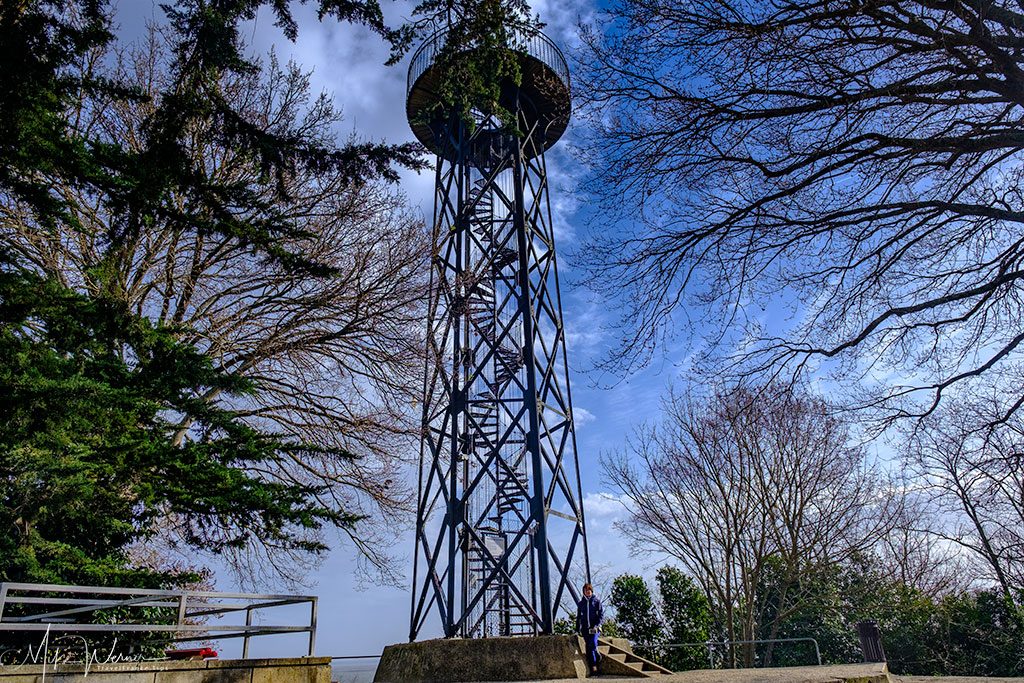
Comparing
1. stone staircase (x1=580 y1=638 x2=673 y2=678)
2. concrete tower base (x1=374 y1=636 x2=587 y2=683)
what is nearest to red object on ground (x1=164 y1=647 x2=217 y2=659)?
concrete tower base (x1=374 y1=636 x2=587 y2=683)

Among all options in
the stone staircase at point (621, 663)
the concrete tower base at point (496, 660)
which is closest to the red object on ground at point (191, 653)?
the concrete tower base at point (496, 660)

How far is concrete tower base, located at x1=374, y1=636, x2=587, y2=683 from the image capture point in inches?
359

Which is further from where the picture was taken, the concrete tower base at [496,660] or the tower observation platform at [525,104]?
the tower observation platform at [525,104]

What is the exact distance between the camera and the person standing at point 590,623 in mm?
10000

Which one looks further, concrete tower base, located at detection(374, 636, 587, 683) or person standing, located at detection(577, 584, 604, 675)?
person standing, located at detection(577, 584, 604, 675)

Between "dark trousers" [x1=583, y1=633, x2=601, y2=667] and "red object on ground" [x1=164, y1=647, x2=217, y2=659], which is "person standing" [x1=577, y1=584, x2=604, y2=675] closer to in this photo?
"dark trousers" [x1=583, y1=633, x2=601, y2=667]

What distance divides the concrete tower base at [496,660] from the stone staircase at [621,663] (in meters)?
0.65

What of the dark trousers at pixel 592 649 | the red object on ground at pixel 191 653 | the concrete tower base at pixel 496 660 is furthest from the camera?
the dark trousers at pixel 592 649

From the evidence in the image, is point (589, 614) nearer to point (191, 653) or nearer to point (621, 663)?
point (621, 663)

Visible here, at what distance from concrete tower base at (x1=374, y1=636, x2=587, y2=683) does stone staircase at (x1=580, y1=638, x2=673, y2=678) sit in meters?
0.65

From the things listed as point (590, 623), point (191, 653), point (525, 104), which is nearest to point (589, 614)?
point (590, 623)

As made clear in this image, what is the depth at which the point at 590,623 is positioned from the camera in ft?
33.1

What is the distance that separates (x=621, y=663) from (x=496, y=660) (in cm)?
226

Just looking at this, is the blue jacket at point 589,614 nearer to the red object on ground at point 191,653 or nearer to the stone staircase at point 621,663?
the stone staircase at point 621,663
